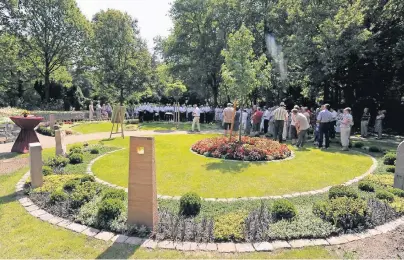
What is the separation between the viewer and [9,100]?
34.2 meters

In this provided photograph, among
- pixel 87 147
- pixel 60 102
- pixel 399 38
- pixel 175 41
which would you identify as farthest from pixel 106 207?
pixel 60 102

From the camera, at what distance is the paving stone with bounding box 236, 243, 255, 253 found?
4449 millimetres

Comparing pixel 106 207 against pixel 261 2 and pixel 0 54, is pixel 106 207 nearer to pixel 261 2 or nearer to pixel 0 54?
pixel 261 2

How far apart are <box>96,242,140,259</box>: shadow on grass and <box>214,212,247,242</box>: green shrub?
1.39 m

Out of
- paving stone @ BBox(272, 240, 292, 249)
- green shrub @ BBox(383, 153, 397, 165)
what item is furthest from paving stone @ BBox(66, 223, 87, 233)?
green shrub @ BBox(383, 153, 397, 165)

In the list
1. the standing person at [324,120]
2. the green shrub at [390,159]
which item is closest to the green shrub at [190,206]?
the green shrub at [390,159]

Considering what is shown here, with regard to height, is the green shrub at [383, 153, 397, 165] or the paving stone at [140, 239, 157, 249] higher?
the green shrub at [383, 153, 397, 165]

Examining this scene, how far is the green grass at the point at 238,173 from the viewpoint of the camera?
735cm

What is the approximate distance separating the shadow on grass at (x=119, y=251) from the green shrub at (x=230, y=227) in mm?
1394

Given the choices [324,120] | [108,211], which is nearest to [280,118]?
→ [324,120]

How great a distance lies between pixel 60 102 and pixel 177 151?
2401 centimetres

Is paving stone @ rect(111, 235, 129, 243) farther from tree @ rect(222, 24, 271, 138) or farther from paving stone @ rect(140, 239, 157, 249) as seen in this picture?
tree @ rect(222, 24, 271, 138)

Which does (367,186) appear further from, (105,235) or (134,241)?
(105,235)

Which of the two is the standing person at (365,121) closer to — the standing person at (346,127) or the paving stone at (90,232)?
the standing person at (346,127)
